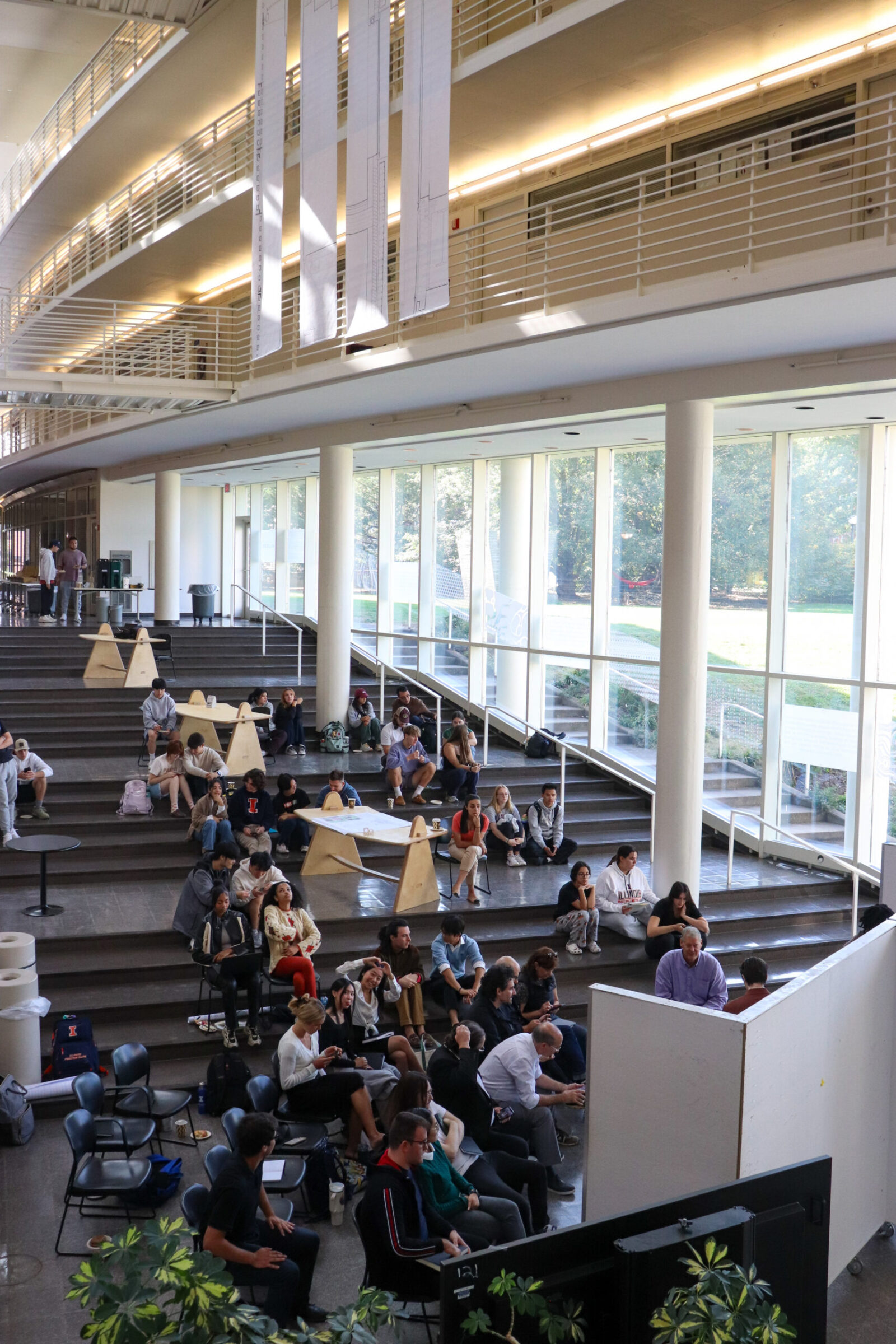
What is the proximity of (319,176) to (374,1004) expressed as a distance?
8476 mm

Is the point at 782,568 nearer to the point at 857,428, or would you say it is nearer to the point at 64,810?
the point at 857,428

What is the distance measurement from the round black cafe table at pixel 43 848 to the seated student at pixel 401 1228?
4847mm

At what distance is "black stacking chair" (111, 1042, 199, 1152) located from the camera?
20.4 ft

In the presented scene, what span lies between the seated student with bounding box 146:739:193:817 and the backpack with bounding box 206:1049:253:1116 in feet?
17.3

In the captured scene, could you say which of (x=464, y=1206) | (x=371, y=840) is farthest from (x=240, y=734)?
(x=464, y=1206)

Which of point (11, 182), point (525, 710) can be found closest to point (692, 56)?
point (525, 710)

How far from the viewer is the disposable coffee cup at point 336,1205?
6.04 m

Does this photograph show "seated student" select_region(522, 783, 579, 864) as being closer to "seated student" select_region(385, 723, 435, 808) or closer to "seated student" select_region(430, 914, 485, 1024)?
"seated student" select_region(385, 723, 435, 808)

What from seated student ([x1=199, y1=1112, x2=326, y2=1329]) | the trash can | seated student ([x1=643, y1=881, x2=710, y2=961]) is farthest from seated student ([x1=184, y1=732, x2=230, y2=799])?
the trash can

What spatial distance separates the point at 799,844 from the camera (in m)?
12.5

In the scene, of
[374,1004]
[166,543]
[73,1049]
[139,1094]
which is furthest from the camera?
[166,543]

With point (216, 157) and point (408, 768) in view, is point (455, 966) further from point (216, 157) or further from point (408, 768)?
point (216, 157)

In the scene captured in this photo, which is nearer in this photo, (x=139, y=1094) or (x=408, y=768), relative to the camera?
(x=139, y=1094)

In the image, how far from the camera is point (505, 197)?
45.0ft
